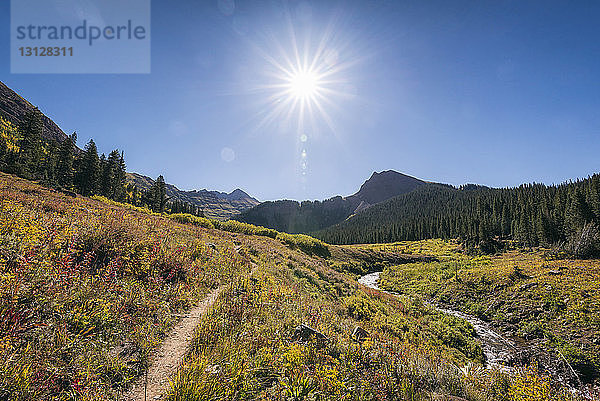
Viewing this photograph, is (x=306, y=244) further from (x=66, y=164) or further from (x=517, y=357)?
(x=66, y=164)

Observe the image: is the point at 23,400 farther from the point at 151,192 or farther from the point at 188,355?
the point at 151,192

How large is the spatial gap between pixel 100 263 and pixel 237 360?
22.0 feet

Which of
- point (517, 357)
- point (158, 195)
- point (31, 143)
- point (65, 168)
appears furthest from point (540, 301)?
point (31, 143)

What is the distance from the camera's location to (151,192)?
79938mm

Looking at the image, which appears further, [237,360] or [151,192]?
[151,192]

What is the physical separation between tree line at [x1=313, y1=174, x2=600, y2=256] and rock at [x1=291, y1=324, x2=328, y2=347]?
2067 inches

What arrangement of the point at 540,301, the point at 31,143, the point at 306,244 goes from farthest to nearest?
the point at 31,143 < the point at 306,244 < the point at 540,301

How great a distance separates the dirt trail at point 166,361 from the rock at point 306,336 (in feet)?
10.3

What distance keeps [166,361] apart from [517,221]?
112 meters

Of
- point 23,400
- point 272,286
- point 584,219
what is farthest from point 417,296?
point 584,219

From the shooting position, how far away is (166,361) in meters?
5.47

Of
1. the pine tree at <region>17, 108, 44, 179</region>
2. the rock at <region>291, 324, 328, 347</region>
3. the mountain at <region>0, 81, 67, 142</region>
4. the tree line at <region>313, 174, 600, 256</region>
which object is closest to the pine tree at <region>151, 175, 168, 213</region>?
the pine tree at <region>17, 108, 44, 179</region>

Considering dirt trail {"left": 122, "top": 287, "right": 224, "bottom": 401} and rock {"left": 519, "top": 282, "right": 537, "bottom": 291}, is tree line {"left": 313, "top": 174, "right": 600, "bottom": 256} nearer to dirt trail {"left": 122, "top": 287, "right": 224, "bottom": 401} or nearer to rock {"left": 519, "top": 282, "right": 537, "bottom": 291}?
rock {"left": 519, "top": 282, "right": 537, "bottom": 291}

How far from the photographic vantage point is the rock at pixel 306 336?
7359 millimetres
